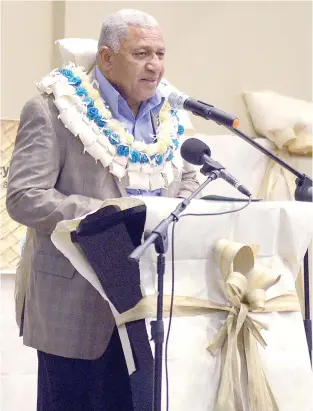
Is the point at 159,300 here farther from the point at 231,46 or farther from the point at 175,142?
the point at 231,46

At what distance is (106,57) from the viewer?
2.08 m

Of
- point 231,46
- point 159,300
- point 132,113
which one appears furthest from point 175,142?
point 231,46

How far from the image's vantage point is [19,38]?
3.16 metres

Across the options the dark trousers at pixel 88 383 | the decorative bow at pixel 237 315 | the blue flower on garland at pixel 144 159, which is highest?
the blue flower on garland at pixel 144 159

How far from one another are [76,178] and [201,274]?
55cm

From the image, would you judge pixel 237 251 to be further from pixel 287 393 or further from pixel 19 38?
pixel 19 38

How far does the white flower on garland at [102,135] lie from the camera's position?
1.95m

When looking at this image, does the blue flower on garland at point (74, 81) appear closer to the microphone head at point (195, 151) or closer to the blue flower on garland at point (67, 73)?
the blue flower on garland at point (67, 73)

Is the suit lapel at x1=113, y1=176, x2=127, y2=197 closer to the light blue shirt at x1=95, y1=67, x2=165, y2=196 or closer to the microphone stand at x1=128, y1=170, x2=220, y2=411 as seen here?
the light blue shirt at x1=95, y1=67, x2=165, y2=196

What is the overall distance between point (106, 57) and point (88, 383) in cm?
87

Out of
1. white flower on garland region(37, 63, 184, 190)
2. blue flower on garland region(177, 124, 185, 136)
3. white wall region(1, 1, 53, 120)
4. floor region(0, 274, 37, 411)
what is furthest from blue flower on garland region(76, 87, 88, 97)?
floor region(0, 274, 37, 411)

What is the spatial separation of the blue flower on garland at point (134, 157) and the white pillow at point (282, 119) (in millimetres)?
1354

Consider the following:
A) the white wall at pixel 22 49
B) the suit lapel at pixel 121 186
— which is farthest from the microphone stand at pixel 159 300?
the white wall at pixel 22 49

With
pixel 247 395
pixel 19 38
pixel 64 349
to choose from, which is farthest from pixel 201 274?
pixel 19 38
